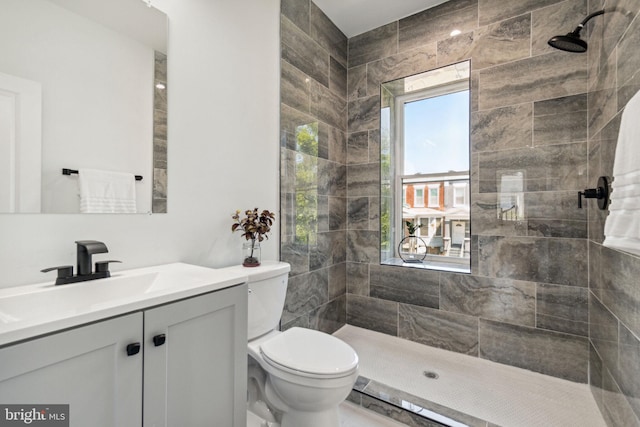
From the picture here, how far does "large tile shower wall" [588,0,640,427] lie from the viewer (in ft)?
3.53

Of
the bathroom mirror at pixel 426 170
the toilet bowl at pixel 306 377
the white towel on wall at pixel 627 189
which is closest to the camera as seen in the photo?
the white towel on wall at pixel 627 189

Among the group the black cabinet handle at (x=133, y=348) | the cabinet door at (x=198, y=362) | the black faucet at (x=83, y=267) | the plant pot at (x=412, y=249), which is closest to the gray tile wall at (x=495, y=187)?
the plant pot at (x=412, y=249)

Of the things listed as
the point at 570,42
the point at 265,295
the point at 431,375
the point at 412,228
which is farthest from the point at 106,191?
the point at 570,42

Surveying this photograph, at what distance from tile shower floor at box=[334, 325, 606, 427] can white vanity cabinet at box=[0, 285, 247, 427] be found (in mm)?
1192

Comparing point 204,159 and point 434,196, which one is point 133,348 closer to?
point 204,159

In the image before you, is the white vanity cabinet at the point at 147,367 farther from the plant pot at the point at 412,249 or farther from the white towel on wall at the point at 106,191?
the plant pot at the point at 412,249

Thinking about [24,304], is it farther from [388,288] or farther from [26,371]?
[388,288]

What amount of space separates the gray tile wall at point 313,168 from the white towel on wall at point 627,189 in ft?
5.26

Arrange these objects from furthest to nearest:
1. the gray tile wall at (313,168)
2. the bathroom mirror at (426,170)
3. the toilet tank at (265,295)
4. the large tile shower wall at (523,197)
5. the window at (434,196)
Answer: the window at (434,196) → the bathroom mirror at (426,170) → the gray tile wall at (313,168) → the large tile shower wall at (523,197) → the toilet tank at (265,295)

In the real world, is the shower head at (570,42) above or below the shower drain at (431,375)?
above

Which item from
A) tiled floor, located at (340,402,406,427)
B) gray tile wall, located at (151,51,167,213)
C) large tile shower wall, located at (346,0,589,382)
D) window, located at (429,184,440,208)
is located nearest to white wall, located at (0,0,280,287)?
gray tile wall, located at (151,51,167,213)

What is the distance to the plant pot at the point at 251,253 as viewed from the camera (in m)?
1.55

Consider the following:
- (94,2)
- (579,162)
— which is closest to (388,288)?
(579,162)

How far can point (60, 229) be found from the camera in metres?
1.00
